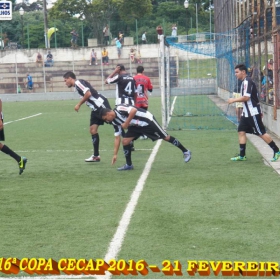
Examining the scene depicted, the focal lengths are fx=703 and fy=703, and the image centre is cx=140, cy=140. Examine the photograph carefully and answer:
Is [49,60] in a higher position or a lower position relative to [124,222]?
higher

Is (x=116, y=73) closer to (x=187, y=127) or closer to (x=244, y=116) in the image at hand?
(x=244, y=116)

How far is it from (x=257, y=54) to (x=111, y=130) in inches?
190

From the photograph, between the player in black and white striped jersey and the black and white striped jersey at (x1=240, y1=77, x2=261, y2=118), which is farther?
the player in black and white striped jersey

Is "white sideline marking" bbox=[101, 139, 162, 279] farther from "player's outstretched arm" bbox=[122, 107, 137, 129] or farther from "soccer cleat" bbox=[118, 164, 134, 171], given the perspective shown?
"player's outstretched arm" bbox=[122, 107, 137, 129]

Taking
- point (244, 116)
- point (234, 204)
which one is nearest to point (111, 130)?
point (244, 116)

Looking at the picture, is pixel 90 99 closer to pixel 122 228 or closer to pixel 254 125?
pixel 254 125

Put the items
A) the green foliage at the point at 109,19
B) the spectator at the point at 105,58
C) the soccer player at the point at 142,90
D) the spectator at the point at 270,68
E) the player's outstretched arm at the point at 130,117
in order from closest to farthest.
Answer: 1. the player's outstretched arm at the point at 130,117
2. the soccer player at the point at 142,90
3. the spectator at the point at 270,68
4. the spectator at the point at 105,58
5. the green foliage at the point at 109,19

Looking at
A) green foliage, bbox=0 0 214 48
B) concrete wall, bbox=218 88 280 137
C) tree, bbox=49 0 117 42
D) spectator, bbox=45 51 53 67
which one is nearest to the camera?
concrete wall, bbox=218 88 280 137

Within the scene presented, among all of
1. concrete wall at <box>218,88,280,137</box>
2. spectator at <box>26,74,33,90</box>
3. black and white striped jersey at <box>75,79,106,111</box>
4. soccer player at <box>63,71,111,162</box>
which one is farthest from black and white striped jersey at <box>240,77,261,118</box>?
spectator at <box>26,74,33,90</box>

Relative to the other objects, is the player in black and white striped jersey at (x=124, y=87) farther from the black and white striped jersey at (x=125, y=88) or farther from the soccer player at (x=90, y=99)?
the soccer player at (x=90, y=99)

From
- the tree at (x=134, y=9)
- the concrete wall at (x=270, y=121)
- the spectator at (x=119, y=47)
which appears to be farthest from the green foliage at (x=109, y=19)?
the concrete wall at (x=270, y=121)

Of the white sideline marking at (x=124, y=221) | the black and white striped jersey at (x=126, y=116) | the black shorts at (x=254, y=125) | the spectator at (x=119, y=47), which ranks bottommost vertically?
the white sideline marking at (x=124, y=221)

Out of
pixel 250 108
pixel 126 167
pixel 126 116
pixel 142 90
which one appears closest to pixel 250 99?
pixel 250 108

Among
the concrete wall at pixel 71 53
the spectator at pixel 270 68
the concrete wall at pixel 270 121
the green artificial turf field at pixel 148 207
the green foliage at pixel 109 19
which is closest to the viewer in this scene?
the green artificial turf field at pixel 148 207
